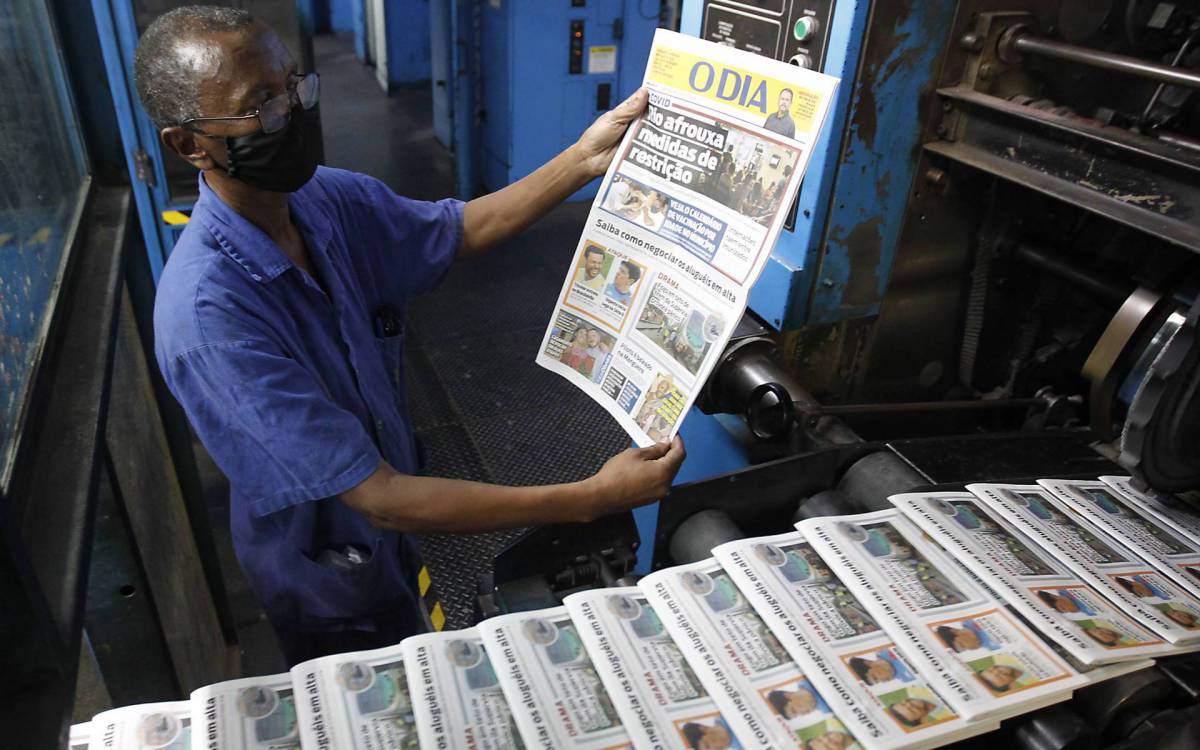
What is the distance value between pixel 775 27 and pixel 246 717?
5.44 ft

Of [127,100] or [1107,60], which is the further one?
[127,100]

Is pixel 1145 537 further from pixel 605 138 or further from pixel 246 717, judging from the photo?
pixel 246 717

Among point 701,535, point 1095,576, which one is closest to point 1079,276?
point 1095,576

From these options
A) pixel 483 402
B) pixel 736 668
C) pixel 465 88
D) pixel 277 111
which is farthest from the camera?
pixel 465 88

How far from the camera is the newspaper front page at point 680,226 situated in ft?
4.52

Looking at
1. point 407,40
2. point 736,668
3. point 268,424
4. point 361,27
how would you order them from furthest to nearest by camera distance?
1. point 361,27
2. point 407,40
3. point 268,424
4. point 736,668

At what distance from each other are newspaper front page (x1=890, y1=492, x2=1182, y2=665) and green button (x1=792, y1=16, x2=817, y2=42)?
3.21ft

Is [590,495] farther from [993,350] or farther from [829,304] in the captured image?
[993,350]

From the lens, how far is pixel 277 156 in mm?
1363

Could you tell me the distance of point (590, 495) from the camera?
1.43 metres

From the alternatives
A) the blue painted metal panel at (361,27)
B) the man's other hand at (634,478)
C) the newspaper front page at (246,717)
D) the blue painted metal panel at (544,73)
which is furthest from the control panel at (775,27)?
the blue painted metal panel at (361,27)

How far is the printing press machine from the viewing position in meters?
1.44

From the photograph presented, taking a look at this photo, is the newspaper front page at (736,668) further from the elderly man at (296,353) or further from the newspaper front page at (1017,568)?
the newspaper front page at (1017,568)

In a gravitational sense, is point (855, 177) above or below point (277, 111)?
below
